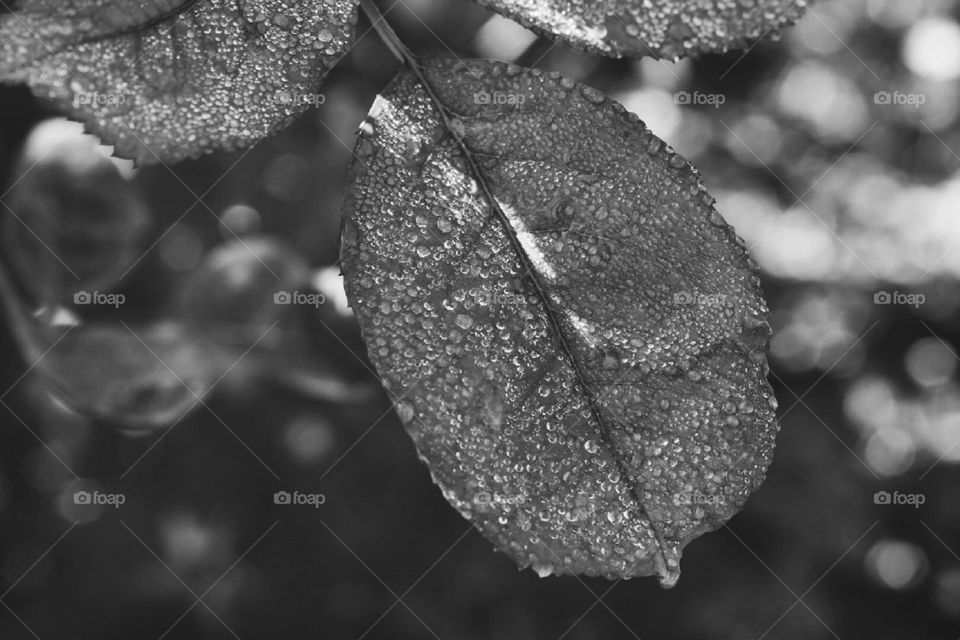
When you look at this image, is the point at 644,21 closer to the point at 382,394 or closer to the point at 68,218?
the point at 382,394

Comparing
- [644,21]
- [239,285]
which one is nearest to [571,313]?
[644,21]

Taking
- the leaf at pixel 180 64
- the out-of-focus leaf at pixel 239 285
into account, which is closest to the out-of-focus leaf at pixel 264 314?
the out-of-focus leaf at pixel 239 285

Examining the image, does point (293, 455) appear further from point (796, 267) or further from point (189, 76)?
point (796, 267)

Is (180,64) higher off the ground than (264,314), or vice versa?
(180,64)

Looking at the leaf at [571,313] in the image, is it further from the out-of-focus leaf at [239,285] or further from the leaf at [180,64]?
the out-of-focus leaf at [239,285]

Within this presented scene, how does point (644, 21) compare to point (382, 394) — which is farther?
point (382, 394)

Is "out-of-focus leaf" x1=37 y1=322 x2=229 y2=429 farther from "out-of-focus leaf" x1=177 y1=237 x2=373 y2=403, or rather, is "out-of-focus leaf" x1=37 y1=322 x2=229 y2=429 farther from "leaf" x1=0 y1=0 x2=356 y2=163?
"leaf" x1=0 y1=0 x2=356 y2=163

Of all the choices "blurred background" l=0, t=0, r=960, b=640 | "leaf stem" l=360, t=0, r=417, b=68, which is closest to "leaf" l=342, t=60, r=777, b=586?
"leaf stem" l=360, t=0, r=417, b=68

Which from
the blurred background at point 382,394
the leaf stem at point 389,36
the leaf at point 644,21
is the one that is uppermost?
the leaf at point 644,21
